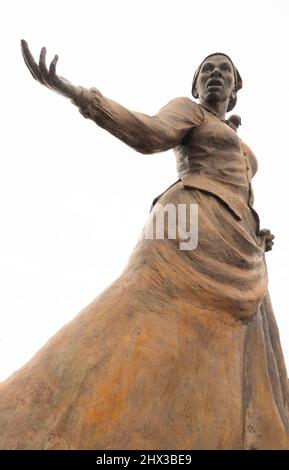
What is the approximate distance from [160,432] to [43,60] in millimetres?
2272

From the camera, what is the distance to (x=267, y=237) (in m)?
5.00

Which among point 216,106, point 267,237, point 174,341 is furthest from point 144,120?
point 174,341

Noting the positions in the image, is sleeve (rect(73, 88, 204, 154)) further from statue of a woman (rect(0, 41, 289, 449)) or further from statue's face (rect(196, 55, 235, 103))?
statue's face (rect(196, 55, 235, 103))

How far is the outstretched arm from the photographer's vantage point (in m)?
3.89

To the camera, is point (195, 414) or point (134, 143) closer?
point (195, 414)

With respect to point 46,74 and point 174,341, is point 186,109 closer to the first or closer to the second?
point 46,74

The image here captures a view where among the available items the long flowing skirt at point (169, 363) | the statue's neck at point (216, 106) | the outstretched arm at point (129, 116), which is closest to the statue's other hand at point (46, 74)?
the outstretched arm at point (129, 116)

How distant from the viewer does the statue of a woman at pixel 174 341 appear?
3.61 metres

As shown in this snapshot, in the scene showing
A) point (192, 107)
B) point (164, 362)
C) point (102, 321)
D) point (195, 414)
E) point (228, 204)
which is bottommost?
point (195, 414)

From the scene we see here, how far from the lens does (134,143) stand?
4.50m
